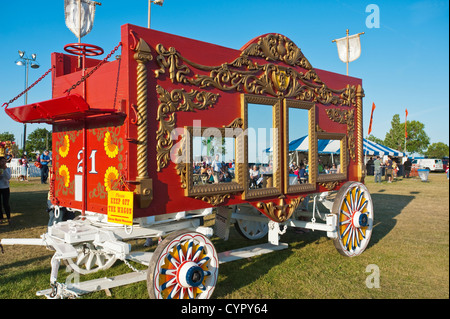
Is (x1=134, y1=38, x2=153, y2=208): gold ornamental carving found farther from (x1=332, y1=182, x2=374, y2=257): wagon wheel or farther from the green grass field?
(x1=332, y1=182, x2=374, y2=257): wagon wheel

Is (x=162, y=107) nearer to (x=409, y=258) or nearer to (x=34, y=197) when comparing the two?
(x=409, y=258)

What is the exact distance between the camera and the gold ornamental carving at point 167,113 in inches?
149

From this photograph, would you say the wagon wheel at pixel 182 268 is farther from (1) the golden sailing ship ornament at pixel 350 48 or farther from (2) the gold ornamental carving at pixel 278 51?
(1) the golden sailing ship ornament at pixel 350 48

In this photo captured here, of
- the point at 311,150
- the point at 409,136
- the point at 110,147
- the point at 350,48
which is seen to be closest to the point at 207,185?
the point at 110,147

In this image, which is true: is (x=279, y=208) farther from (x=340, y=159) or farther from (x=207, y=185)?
(x=340, y=159)

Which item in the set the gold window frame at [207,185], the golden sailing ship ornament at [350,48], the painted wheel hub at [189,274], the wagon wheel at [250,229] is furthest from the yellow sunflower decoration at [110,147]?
the golden sailing ship ornament at [350,48]

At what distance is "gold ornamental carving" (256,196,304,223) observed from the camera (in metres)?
5.03

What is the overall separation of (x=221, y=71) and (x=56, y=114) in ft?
6.34

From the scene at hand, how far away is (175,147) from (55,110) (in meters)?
1.32

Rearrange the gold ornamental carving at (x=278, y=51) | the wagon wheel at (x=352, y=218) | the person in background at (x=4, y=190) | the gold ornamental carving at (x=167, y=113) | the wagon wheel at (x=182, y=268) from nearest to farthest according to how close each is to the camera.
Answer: the wagon wheel at (x=182, y=268) < the gold ornamental carving at (x=167, y=113) < the gold ornamental carving at (x=278, y=51) < the wagon wheel at (x=352, y=218) < the person in background at (x=4, y=190)

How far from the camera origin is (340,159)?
6.52 metres

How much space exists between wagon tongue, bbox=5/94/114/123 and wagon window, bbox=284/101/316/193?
272cm

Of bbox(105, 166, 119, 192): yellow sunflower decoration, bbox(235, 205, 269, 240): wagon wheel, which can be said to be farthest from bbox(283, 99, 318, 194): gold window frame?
bbox(105, 166, 119, 192): yellow sunflower decoration

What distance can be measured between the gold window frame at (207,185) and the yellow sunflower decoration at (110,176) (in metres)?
0.76
